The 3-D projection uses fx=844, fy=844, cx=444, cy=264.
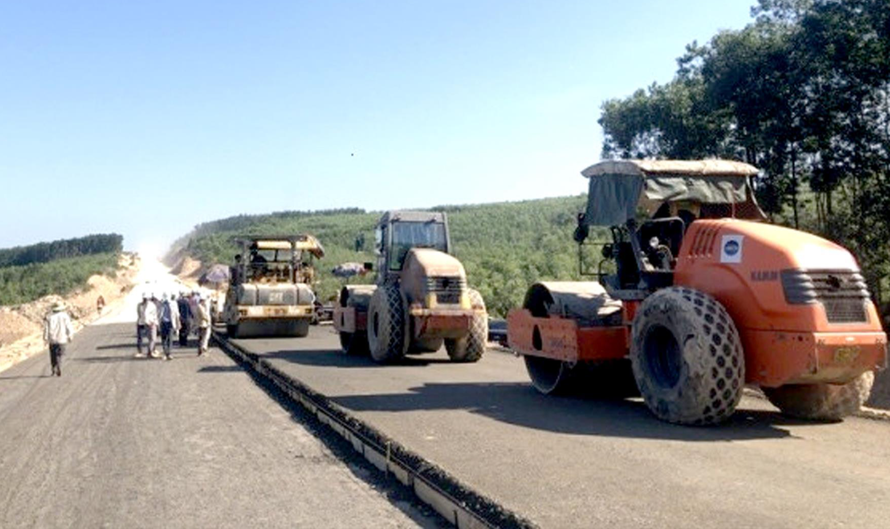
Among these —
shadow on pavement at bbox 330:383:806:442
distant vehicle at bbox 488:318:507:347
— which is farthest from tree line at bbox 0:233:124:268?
shadow on pavement at bbox 330:383:806:442

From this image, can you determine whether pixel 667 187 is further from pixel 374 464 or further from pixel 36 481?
pixel 36 481

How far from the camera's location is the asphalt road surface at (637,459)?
552cm

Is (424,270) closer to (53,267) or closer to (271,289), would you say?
(271,289)

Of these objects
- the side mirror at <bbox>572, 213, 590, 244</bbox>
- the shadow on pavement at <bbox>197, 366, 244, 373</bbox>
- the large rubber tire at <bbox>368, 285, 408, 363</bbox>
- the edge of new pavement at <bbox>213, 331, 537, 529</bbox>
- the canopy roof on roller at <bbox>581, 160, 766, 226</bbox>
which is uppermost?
the canopy roof on roller at <bbox>581, 160, 766, 226</bbox>

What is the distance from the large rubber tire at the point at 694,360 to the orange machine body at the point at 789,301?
22 centimetres

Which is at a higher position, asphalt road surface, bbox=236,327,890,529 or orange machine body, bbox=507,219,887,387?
orange machine body, bbox=507,219,887,387

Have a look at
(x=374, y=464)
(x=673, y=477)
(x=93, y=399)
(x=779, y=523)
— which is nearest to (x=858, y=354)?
(x=673, y=477)

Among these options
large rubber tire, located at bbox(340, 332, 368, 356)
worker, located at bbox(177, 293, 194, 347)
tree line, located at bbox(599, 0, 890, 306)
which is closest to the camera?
large rubber tire, located at bbox(340, 332, 368, 356)

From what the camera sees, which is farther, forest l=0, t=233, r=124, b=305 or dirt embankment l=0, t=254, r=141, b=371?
forest l=0, t=233, r=124, b=305

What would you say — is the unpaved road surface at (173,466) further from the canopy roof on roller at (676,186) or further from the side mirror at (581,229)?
the canopy roof on roller at (676,186)

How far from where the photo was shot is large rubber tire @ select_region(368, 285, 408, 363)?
15797mm

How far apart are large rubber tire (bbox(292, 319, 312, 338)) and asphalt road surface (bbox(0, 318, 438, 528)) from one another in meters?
11.1

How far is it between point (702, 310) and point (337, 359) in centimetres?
1091

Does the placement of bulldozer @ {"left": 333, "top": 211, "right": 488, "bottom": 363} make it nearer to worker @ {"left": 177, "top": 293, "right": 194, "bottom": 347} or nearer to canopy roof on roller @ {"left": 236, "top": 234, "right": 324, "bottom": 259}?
worker @ {"left": 177, "top": 293, "right": 194, "bottom": 347}
